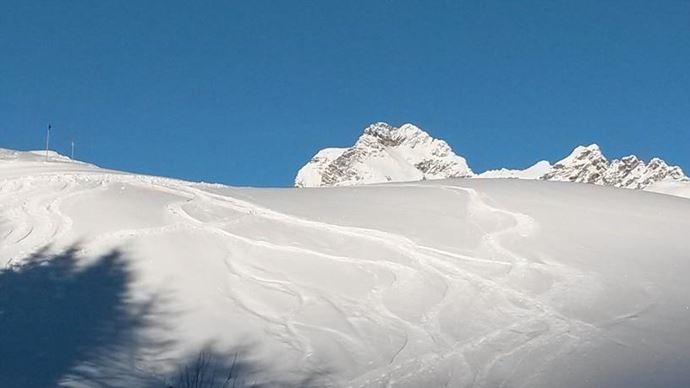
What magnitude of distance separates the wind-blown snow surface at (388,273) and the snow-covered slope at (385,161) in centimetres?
10441

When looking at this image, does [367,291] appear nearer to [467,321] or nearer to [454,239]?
[467,321]

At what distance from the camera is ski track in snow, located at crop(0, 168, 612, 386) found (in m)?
9.16

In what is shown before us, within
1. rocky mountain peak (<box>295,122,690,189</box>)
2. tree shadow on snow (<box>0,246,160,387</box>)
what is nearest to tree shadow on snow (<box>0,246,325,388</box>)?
tree shadow on snow (<box>0,246,160,387</box>)

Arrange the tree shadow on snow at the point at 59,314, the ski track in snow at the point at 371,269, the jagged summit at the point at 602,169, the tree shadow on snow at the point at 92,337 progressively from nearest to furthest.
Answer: the tree shadow on snow at the point at 92,337 → the tree shadow on snow at the point at 59,314 → the ski track in snow at the point at 371,269 → the jagged summit at the point at 602,169

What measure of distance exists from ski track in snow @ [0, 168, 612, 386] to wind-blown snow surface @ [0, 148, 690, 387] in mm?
32

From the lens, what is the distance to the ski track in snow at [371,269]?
9156 mm

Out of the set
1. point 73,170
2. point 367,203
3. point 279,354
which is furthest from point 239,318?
point 73,170

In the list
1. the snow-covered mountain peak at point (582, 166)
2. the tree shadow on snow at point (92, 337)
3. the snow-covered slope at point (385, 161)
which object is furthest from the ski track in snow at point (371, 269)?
the snow-covered slope at point (385, 161)

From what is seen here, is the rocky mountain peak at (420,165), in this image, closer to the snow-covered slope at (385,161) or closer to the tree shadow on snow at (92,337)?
the snow-covered slope at (385,161)

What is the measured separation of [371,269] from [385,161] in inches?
4719

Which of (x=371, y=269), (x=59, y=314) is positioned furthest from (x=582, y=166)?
(x=59, y=314)

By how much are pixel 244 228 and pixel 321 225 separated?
3.82 ft

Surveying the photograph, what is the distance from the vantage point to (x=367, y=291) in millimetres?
10906

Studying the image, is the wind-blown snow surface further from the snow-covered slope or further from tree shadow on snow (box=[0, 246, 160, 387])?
the snow-covered slope
